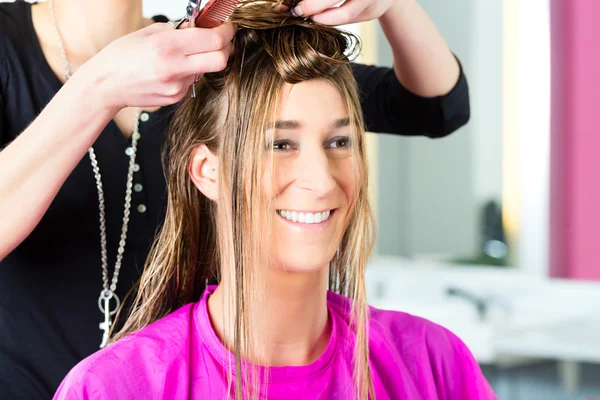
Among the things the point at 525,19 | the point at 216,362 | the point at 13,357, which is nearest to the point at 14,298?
the point at 13,357

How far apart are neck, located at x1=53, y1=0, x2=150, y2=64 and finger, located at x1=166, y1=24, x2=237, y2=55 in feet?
1.43

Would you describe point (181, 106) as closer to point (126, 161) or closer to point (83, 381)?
point (126, 161)

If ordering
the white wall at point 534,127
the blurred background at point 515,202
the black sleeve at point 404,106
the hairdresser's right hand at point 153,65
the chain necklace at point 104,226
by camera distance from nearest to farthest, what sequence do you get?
the hairdresser's right hand at point 153,65, the chain necklace at point 104,226, the black sleeve at point 404,106, the blurred background at point 515,202, the white wall at point 534,127

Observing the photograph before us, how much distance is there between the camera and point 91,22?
1552mm

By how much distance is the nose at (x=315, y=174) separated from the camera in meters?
1.36

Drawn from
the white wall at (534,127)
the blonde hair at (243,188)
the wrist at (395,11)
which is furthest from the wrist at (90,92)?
the white wall at (534,127)

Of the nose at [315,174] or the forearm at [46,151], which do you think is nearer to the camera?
the forearm at [46,151]

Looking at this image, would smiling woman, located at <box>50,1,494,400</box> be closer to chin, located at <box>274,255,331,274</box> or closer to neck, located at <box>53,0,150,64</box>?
chin, located at <box>274,255,331,274</box>

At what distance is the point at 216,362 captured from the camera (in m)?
1.42

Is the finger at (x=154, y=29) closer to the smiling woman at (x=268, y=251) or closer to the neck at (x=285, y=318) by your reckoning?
the smiling woman at (x=268, y=251)

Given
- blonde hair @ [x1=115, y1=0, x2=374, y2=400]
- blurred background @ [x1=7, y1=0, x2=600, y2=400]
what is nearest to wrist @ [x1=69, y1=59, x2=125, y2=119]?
blonde hair @ [x1=115, y1=0, x2=374, y2=400]

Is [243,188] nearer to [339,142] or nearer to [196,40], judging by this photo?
[339,142]

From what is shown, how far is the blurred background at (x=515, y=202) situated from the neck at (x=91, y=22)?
1.86 metres

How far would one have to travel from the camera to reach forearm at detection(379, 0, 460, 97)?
5.00 ft
